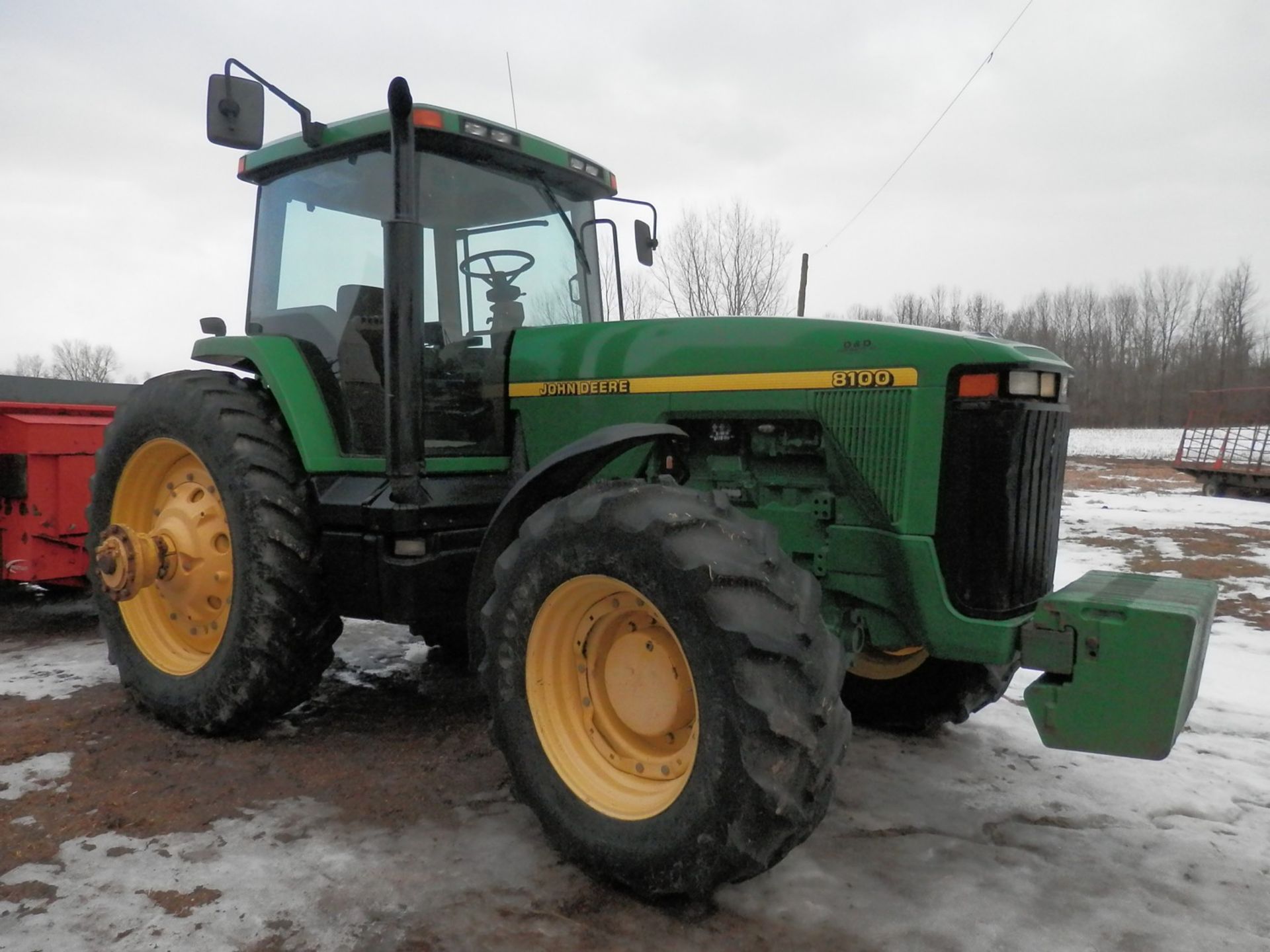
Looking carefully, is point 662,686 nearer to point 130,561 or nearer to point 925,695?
point 925,695

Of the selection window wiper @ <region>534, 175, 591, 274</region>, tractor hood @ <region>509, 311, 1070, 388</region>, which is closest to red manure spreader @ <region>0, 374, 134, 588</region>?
window wiper @ <region>534, 175, 591, 274</region>

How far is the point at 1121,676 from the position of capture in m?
→ 2.43

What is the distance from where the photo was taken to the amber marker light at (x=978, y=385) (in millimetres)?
2729

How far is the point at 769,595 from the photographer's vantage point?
7.80 feet

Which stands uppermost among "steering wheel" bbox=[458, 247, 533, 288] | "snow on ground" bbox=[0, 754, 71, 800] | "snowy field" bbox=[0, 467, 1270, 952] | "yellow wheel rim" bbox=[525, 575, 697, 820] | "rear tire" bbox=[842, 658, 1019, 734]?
"steering wheel" bbox=[458, 247, 533, 288]

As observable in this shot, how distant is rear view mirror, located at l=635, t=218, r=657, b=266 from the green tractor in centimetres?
12

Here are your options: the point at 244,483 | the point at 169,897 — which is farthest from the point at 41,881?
the point at 244,483

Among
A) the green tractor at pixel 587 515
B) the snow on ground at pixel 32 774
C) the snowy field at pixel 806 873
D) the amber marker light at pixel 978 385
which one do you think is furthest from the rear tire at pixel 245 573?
the amber marker light at pixel 978 385

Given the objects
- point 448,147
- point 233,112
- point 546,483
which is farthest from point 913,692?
point 233,112

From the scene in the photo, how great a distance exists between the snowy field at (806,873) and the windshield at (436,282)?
138 centimetres

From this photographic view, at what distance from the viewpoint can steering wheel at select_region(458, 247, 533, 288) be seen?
12.5 ft

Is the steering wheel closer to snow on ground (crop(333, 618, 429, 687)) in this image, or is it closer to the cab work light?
the cab work light

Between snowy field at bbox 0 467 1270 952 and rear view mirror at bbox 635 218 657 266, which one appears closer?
snowy field at bbox 0 467 1270 952

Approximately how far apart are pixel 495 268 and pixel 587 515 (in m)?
1.66
